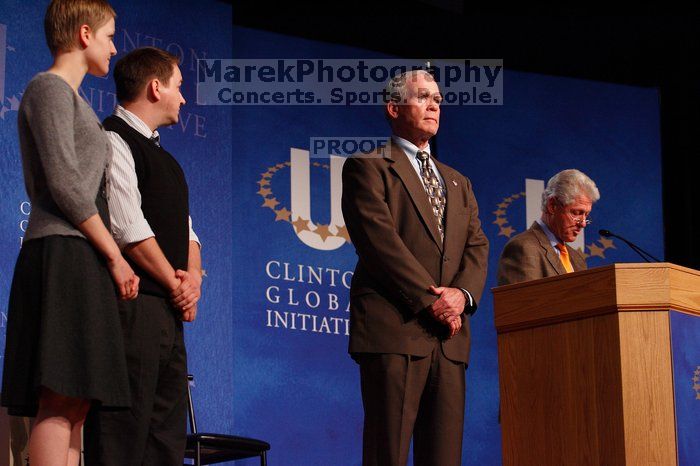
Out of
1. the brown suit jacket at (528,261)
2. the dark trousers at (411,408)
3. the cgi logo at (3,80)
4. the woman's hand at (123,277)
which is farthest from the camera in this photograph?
the cgi logo at (3,80)

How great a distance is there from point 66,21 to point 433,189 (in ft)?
4.65

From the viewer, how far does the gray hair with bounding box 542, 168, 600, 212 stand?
467cm

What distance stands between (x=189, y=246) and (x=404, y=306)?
71cm

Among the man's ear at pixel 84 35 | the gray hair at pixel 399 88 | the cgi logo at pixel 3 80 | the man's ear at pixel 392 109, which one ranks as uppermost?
the cgi logo at pixel 3 80

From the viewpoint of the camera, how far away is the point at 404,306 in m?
3.45

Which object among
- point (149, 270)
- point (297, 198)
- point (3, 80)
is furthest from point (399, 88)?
point (297, 198)

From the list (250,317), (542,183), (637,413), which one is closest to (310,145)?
(250,317)

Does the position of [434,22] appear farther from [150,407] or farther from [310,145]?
[150,407]

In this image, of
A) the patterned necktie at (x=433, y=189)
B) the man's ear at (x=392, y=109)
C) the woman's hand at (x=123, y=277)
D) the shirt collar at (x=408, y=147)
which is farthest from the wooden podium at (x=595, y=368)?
the woman's hand at (x=123, y=277)

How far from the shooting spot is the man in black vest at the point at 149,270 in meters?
2.76

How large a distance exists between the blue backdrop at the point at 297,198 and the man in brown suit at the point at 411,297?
190 centimetres

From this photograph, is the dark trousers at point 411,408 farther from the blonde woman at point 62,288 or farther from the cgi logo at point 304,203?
the cgi logo at point 304,203

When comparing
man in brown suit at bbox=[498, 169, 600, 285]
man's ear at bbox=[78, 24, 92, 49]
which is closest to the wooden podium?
man in brown suit at bbox=[498, 169, 600, 285]

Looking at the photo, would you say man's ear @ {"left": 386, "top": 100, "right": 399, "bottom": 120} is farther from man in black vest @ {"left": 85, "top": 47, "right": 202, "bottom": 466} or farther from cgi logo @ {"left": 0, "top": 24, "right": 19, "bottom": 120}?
cgi logo @ {"left": 0, "top": 24, "right": 19, "bottom": 120}
